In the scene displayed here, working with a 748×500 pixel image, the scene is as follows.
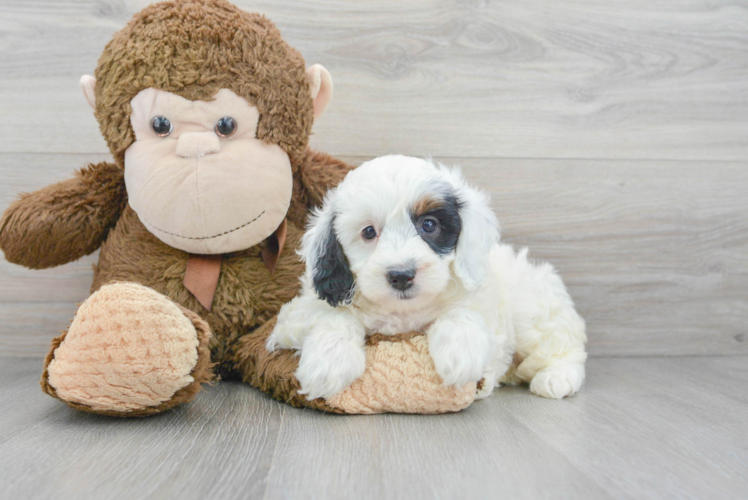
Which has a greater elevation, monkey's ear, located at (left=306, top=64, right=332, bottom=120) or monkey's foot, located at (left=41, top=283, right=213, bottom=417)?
monkey's ear, located at (left=306, top=64, right=332, bottom=120)

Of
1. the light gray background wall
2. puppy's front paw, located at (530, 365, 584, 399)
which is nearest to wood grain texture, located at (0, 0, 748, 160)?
the light gray background wall

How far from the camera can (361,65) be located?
1743mm

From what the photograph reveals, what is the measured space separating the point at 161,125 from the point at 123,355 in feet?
1.77

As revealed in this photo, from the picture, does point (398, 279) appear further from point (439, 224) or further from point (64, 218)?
point (64, 218)

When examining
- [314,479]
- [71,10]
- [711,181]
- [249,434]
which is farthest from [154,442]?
[711,181]

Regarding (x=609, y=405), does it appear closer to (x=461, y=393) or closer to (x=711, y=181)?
(x=461, y=393)

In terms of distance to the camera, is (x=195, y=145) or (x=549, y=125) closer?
(x=195, y=145)

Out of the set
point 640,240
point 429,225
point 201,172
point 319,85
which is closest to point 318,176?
point 319,85

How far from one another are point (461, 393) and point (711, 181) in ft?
4.13

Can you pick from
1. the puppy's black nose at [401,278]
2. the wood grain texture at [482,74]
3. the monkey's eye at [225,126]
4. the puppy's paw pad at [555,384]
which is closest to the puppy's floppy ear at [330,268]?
the puppy's black nose at [401,278]

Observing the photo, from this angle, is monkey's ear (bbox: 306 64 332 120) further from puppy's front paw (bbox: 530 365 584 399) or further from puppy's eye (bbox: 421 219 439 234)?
puppy's front paw (bbox: 530 365 584 399)

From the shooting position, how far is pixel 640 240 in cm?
185

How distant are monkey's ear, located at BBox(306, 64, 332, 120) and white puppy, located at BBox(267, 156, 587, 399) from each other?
0.32 meters

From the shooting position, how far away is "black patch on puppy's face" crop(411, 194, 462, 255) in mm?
1126
